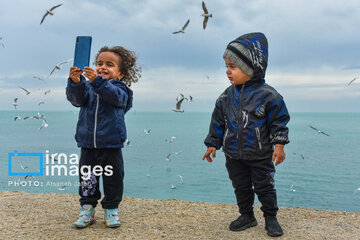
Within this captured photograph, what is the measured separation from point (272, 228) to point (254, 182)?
0.58m

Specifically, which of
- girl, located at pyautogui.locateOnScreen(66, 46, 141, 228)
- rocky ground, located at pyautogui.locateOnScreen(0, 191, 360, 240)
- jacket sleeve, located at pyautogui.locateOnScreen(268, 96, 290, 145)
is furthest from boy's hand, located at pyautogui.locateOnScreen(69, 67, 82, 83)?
jacket sleeve, located at pyautogui.locateOnScreen(268, 96, 290, 145)

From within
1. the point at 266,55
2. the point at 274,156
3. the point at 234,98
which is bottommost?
the point at 274,156

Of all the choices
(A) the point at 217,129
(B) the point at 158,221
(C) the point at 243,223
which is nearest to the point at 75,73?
(A) the point at 217,129

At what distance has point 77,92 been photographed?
3701 millimetres

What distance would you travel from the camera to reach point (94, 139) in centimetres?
373

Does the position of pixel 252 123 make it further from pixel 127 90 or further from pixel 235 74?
pixel 127 90

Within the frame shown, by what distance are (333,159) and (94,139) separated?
2469 centimetres

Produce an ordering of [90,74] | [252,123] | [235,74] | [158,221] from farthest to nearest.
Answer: [158,221] → [235,74] → [252,123] → [90,74]

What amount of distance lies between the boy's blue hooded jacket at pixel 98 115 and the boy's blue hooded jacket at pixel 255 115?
1.21m

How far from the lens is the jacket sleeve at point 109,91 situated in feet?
11.6

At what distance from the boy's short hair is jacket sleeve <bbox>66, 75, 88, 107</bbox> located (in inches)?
65.1

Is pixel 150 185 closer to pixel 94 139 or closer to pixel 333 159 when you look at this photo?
pixel 94 139

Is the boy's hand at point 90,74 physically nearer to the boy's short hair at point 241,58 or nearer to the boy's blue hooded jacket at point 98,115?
the boy's blue hooded jacket at point 98,115

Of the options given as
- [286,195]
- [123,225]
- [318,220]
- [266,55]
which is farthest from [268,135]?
[286,195]
